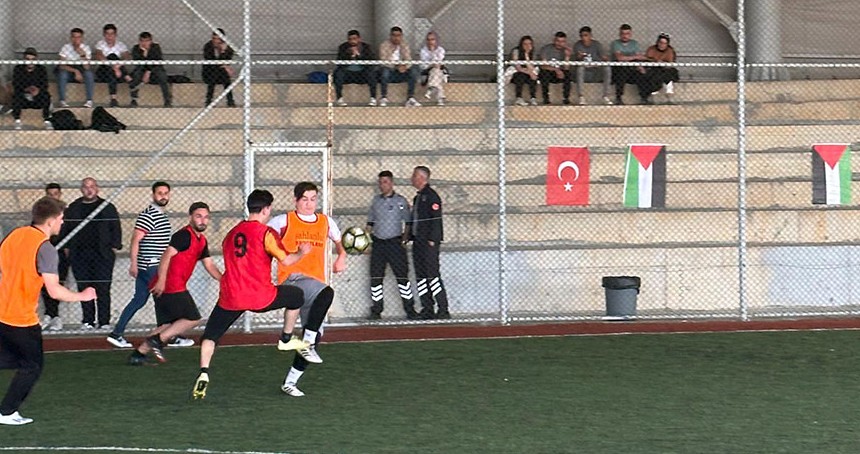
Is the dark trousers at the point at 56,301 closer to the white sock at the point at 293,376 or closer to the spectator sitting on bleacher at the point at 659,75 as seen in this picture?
the white sock at the point at 293,376

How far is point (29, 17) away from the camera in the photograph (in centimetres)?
2105

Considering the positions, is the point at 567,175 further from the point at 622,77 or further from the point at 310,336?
the point at 310,336

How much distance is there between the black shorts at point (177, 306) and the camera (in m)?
12.9

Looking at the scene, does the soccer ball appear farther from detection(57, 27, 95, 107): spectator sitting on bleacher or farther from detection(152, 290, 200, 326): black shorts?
detection(57, 27, 95, 107): spectator sitting on bleacher

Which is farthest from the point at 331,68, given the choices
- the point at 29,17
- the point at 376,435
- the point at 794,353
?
the point at 376,435

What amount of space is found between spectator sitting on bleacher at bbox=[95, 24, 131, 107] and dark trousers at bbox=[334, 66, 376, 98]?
2753 millimetres

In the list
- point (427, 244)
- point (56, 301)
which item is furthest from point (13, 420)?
point (427, 244)

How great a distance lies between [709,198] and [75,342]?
28.4 ft

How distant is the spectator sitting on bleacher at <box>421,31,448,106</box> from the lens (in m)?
19.5

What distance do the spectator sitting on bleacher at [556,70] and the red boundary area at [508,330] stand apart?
4.55 meters

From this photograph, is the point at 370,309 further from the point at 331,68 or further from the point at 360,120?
the point at 331,68

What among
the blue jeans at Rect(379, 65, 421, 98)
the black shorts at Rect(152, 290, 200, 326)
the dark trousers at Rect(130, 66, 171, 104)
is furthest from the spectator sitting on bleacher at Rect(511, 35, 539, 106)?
the black shorts at Rect(152, 290, 200, 326)

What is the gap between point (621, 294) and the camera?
1658cm

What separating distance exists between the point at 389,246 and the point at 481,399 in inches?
230
